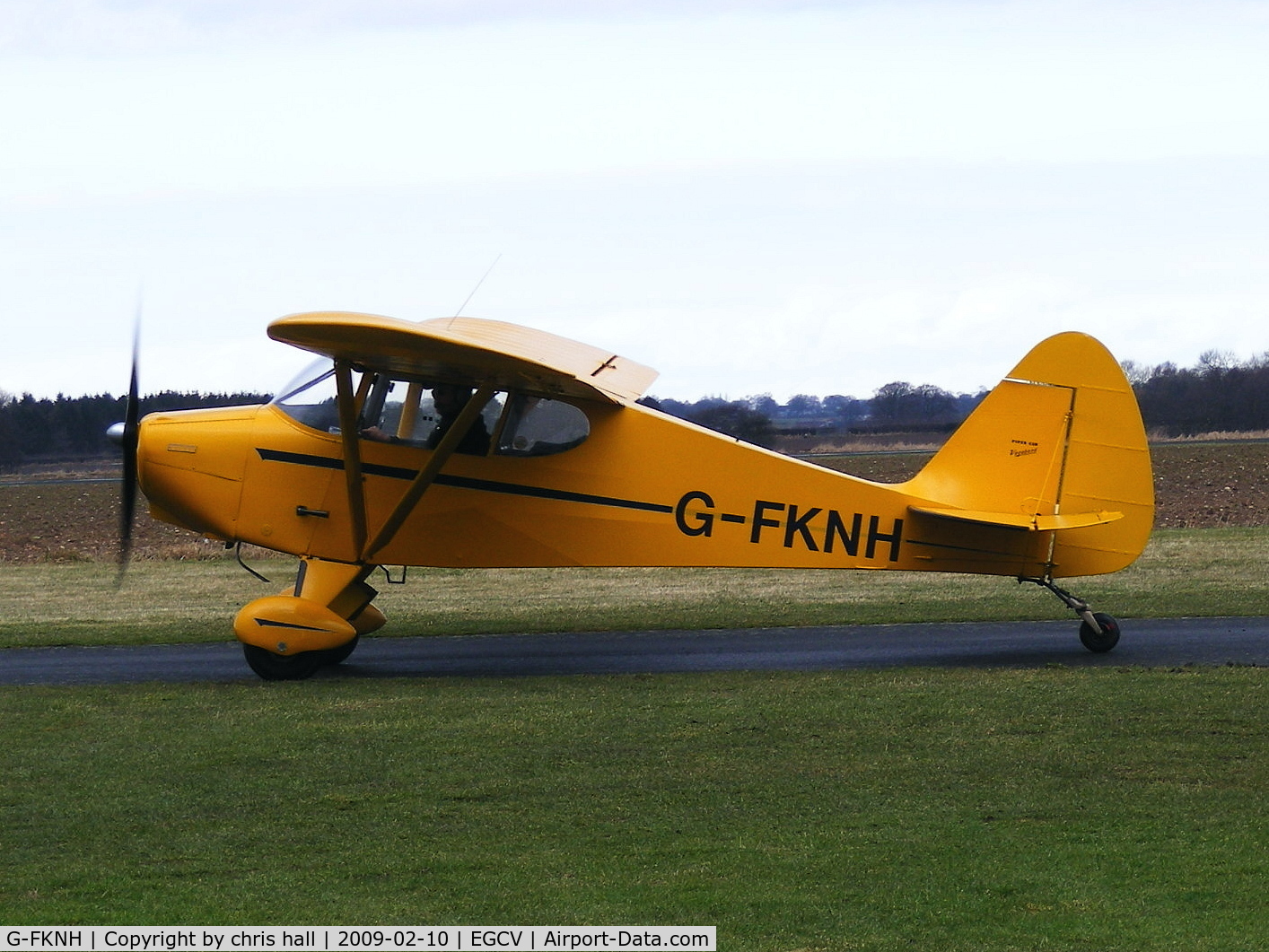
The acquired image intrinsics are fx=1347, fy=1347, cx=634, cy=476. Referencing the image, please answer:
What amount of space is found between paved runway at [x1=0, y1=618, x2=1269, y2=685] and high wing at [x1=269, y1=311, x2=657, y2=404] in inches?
99.0

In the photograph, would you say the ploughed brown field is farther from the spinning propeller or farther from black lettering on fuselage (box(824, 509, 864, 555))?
black lettering on fuselage (box(824, 509, 864, 555))

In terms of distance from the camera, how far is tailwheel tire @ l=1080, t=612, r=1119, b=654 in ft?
39.7

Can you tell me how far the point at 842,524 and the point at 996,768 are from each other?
4.67m

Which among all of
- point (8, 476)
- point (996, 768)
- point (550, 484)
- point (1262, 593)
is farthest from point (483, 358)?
point (8, 476)

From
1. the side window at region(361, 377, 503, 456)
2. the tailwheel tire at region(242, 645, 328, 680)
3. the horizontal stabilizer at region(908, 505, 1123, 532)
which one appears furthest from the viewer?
the side window at region(361, 377, 503, 456)

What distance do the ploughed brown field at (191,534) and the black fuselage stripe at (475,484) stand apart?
13.1m

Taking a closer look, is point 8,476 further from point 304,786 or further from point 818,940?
point 818,940

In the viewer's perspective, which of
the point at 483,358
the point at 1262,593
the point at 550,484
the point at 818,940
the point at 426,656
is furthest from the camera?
the point at 1262,593

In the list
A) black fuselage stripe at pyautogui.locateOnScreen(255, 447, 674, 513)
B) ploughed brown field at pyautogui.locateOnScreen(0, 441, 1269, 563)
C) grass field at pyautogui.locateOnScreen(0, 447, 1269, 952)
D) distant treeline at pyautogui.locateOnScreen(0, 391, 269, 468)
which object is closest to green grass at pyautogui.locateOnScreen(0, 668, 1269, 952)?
grass field at pyautogui.locateOnScreen(0, 447, 1269, 952)

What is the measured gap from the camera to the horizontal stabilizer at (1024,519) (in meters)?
11.8

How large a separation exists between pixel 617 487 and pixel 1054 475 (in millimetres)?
3927

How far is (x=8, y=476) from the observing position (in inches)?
2056

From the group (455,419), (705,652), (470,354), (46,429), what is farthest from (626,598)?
(46,429)

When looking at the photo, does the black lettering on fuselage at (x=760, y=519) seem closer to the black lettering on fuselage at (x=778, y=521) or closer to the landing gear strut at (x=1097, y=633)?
the black lettering on fuselage at (x=778, y=521)
